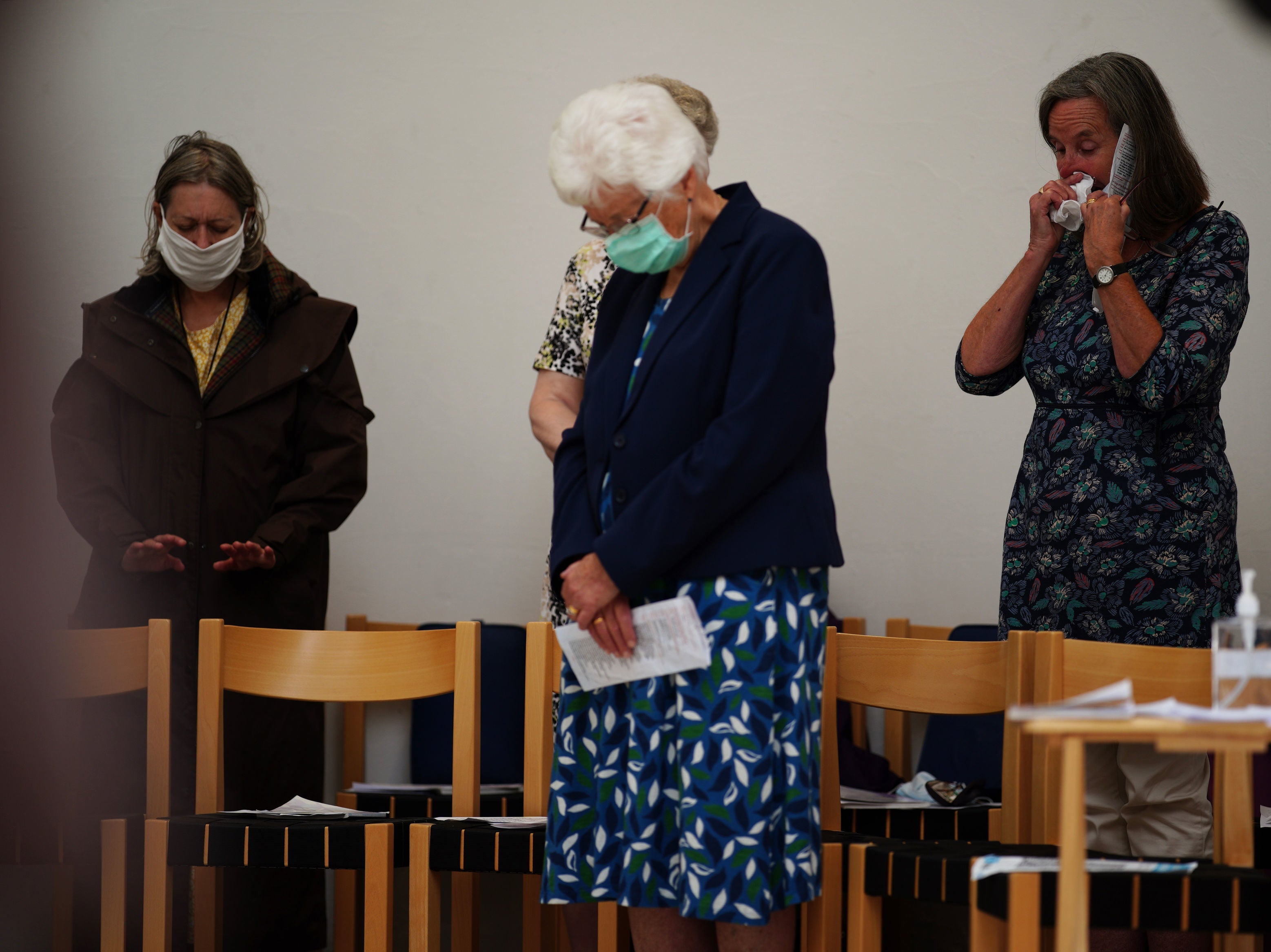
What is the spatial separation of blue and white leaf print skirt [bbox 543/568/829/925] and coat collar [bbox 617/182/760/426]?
0.31 meters

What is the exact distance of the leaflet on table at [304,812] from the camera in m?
2.44

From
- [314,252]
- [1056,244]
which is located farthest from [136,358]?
[1056,244]

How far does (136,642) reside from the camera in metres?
2.54

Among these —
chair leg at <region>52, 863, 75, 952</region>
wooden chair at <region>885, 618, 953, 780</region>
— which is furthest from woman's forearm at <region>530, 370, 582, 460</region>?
wooden chair at <region>885, 618, 953, 780</region>

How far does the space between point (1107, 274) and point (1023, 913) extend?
1125 mm

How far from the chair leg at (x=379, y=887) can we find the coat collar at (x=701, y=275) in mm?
889

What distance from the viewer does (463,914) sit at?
106 inches

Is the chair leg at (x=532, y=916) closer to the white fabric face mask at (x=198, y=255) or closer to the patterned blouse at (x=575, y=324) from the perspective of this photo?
the patterned blouse at (x=575, y=324)

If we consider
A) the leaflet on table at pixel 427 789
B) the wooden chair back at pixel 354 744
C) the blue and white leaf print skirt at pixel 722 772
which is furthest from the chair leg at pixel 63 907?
the blue and white leaf print skirt at pixel 722 772

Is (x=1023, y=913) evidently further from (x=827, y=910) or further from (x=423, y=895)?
(x=423, y=895)

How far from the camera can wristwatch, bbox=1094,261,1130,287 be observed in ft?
7.29

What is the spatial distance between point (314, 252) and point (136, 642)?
176 centimetres

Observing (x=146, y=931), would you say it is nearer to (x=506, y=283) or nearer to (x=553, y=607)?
(x=553, y=607)

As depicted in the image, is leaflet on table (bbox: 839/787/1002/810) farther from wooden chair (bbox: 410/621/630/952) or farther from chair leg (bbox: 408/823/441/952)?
chair leg (bbox: 408/823/441/952)
